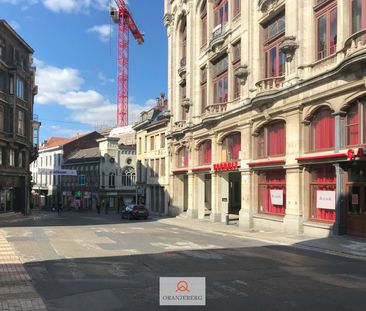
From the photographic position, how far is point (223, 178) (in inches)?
1387

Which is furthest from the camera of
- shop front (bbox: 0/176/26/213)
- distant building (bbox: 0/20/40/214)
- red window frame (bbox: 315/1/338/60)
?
shop front (bbox: 0/176/26/213)

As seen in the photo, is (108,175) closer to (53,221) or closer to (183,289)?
(53,221)

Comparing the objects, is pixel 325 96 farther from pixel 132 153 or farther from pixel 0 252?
pixel 132 153

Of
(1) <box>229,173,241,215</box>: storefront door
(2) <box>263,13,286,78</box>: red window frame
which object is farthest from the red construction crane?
(2) <box>263,13,286,78</box>: red window frame

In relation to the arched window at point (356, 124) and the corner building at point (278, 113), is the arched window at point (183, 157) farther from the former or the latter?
the arched window at point (356, 124)

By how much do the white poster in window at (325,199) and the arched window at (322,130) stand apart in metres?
2.11

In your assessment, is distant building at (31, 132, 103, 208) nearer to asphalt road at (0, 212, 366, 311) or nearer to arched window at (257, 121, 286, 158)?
arched window at (257, 121, 286, 158)

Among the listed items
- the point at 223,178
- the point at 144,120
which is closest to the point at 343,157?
the point at 223,178

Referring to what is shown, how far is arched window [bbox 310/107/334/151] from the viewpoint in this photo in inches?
880

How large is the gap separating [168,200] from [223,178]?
13569mm

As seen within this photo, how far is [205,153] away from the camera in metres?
39.2

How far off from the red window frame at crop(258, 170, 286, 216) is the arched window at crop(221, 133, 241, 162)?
412 cm

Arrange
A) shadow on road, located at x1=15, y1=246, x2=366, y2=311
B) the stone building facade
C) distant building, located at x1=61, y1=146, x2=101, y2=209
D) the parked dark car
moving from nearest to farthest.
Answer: shadow on road, located at x1=15, y1=246, x2=366, y2=311 → the parked dark car → the stone building facade → distant building, located at x1=61, y1=146, x2=101, y2=209

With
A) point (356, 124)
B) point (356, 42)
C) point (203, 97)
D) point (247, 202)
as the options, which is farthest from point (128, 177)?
point (356, 42)
